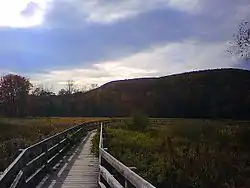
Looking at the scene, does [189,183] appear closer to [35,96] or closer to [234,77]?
[35,96]

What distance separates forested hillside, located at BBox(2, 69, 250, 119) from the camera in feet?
354

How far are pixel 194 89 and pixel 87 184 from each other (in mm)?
115312

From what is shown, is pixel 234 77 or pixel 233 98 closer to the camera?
pixel 233 98

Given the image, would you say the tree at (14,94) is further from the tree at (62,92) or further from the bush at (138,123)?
the bush at (138,123)

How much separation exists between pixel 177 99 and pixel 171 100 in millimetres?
1520

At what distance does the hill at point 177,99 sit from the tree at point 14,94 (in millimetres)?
5393

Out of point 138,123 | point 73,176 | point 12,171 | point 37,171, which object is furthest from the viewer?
point 138,123

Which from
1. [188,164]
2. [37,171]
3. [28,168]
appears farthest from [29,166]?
[188,164]

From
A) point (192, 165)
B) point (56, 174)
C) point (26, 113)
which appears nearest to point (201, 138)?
Answer: point (192, 165)

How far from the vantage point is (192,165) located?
20406 millimetres

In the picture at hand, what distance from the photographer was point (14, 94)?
10494cm

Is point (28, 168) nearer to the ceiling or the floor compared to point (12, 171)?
nearer to the floor

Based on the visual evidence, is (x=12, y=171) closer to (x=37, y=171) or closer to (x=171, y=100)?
(x=37, y=171)

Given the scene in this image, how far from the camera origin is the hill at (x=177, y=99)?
109688mm
